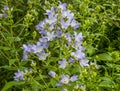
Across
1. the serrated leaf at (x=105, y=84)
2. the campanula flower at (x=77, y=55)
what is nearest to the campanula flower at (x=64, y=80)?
the campanula flower at (x=77, y=55)

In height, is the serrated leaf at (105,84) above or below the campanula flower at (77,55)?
below

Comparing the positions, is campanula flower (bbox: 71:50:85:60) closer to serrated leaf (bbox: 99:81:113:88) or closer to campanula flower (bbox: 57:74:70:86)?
campanula flower (bbox: 57:74:70:86)

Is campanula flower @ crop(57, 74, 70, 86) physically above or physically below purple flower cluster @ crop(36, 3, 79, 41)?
below

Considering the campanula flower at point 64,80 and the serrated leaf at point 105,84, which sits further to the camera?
the serrated leaf at point 105,84

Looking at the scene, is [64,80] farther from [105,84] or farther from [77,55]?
[105,84]

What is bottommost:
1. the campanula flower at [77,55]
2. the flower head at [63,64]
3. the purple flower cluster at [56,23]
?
the flower head at [63,64]

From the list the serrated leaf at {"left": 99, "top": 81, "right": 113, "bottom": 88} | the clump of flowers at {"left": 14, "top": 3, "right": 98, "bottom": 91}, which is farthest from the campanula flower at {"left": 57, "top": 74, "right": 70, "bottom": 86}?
the serrated leaf at {"left": 99, "top": 81, "right": 113, "bottom": 88}

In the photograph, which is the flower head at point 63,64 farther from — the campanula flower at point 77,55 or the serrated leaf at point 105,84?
the serrated leaf at point 105,84

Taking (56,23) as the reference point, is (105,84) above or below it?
below

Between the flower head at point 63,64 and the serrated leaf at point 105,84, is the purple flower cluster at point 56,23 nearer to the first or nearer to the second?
the flower head at point 63,64

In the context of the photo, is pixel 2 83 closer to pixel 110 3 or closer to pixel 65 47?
pixel 65 47

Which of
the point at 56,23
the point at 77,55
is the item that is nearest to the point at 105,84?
the point at 77,55
